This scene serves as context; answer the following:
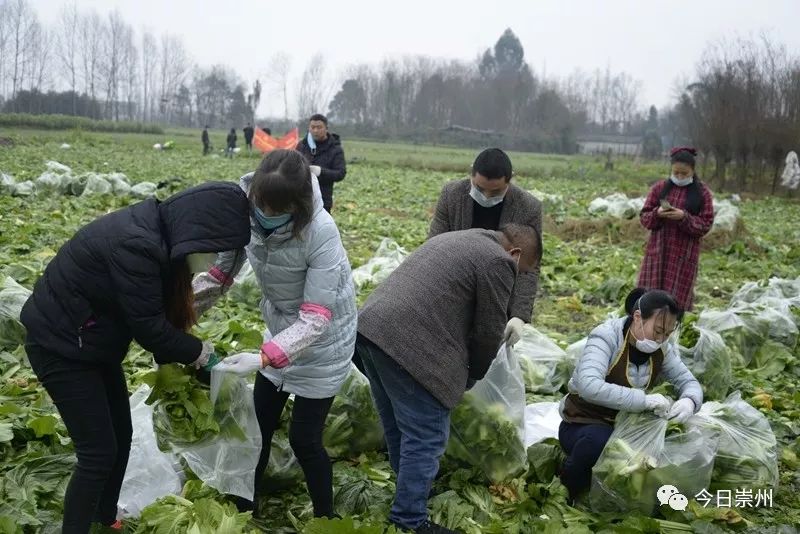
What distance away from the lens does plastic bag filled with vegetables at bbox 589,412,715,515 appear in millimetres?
3043

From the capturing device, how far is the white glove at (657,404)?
308 centimetres

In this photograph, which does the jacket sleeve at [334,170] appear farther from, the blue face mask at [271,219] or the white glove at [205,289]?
the blue face mask at [271,219]

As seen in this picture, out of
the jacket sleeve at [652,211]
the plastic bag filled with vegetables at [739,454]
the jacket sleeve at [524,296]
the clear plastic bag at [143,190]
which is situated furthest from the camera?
the clear plastic bag at [143,190]

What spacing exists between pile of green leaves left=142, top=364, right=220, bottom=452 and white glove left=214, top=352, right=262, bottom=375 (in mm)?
242

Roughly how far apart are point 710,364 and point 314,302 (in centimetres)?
279

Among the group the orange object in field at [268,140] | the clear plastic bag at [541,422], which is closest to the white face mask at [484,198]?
the clear plastic bag at [541,422]

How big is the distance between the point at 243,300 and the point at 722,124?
73.6 feet

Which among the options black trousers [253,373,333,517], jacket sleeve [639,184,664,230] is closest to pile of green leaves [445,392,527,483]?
black trousers [253,373,333,517]

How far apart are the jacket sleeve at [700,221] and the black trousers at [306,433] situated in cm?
355

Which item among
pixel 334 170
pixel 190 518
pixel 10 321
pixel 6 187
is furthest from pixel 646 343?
pixel 6 187

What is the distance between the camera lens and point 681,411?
10.4ft

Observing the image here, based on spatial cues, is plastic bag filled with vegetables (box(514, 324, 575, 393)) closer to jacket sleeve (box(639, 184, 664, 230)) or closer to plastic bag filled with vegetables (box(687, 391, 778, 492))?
plastic bag filled with vegetables (box(687, 391, 778, 492))

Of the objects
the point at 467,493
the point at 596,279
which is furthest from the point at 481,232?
the point at 596,279

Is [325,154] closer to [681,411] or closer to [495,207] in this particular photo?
[495,207]
